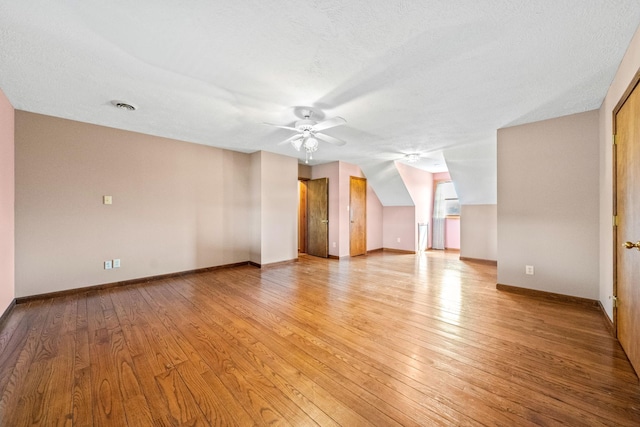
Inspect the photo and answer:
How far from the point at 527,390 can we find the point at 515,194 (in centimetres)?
269

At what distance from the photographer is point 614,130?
2.29 meters

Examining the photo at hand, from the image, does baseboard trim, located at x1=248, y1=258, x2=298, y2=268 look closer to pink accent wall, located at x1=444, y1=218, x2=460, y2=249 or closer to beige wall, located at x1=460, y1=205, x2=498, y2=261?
beige wall, located at x1=460, y1=205, x2=498, y2=261

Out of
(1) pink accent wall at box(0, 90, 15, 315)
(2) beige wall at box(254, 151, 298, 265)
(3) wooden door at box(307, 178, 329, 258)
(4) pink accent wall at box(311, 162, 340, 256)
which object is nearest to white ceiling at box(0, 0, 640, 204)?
(1) pink accent wall at box(0, 90, 15, 315)

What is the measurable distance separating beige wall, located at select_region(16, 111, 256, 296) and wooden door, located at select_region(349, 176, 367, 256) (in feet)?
9.20

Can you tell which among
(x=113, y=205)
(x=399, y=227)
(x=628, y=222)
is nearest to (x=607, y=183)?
(x=628, y=222)

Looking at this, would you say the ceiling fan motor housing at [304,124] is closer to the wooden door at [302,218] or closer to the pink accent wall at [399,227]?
the wooden door at [302,218]

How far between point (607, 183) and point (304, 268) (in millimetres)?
4311

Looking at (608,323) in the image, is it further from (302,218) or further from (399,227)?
(302,218)

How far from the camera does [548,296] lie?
3160 millimetres

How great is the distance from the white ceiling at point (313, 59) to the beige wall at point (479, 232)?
2907 mm

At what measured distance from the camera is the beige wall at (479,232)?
5.54 m

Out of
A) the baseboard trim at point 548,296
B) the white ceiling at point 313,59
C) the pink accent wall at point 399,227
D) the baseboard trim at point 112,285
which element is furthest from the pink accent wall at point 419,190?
the baseboard trim at point 112,285

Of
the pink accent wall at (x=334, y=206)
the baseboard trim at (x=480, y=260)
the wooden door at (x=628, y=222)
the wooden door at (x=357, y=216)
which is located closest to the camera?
the wooden door at (x=628, y=222)

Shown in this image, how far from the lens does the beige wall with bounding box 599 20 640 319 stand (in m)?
2.14
